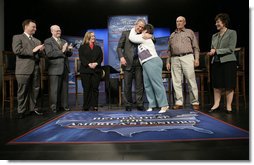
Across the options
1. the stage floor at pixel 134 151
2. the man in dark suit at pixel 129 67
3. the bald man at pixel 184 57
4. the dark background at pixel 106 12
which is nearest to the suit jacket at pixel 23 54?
the man in dark suit at pixel 129 67

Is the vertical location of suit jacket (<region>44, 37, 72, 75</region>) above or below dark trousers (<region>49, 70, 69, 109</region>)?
above

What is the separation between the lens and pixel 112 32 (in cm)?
792

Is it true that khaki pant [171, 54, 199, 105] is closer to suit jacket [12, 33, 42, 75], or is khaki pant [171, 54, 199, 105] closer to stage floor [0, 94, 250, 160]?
stage floor [0, 94, 250, 160]

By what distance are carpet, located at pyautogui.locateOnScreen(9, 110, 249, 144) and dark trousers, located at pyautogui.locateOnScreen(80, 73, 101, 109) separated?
0.89 meters

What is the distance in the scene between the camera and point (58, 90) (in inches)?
152

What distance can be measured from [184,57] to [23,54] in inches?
89.4

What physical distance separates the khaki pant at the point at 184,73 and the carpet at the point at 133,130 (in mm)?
800

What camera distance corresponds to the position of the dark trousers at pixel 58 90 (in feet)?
12.4

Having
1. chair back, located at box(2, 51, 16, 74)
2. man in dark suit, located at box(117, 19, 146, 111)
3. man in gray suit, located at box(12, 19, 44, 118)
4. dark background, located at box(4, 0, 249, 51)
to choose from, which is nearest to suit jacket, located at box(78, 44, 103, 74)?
man in dark suit, located at box(117, 19, 146, 111)

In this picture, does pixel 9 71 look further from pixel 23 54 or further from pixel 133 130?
pixel 133 130

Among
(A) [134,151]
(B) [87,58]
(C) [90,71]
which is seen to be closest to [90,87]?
(C) [90,71]

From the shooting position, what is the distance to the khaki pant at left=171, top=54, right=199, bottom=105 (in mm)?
3682

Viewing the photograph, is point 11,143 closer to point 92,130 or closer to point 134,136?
point 92,130

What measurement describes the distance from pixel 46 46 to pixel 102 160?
2691mm
